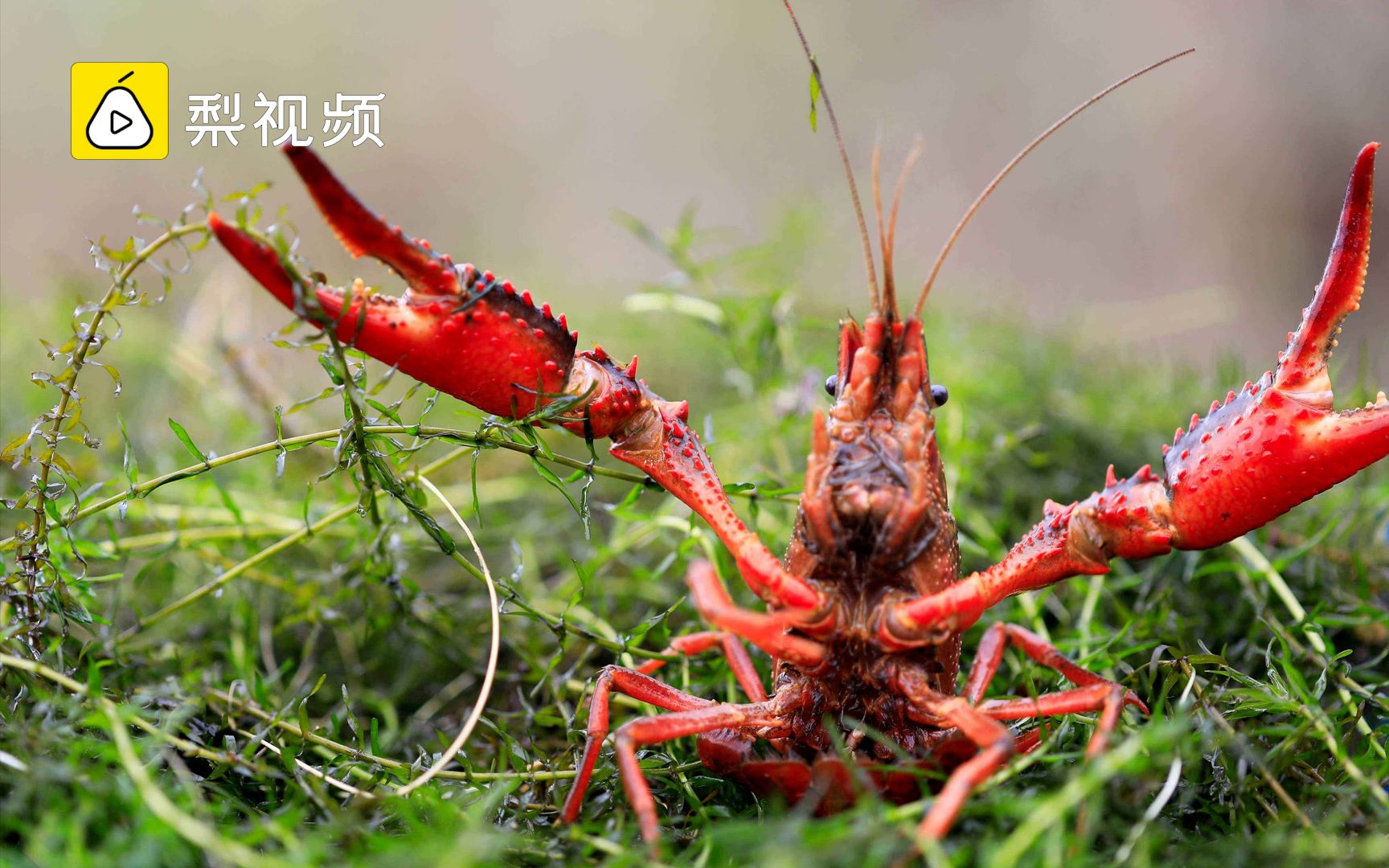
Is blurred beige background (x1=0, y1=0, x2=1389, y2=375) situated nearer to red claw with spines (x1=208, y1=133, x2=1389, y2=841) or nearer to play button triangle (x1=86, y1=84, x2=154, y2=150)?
play button triangle (x1=86, y1=84, x2=154, y2=150)

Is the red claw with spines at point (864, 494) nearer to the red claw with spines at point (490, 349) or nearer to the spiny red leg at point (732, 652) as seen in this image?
the red claw with spines at point (490, 349)

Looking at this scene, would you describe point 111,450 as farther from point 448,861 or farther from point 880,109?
point 880,109

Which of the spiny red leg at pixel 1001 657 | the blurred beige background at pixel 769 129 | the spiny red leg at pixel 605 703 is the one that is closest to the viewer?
the spiny red leg at pixel 605 703

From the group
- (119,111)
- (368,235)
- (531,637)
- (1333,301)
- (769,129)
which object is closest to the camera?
(368,235)

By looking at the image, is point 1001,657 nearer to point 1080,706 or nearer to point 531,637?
point 1080,706

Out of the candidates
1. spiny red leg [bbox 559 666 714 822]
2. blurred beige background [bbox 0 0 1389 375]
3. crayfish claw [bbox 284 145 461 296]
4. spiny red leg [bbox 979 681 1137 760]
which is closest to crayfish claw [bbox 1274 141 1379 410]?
spiny red leg [bbox 979 681 1137 760]

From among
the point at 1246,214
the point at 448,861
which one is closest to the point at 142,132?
the point at 448,861

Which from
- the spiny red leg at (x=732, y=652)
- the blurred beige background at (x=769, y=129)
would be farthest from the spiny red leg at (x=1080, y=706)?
the blurred beige background at (x=769, y=129)

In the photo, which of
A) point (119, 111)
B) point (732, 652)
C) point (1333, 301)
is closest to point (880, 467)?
point (732, 652)
